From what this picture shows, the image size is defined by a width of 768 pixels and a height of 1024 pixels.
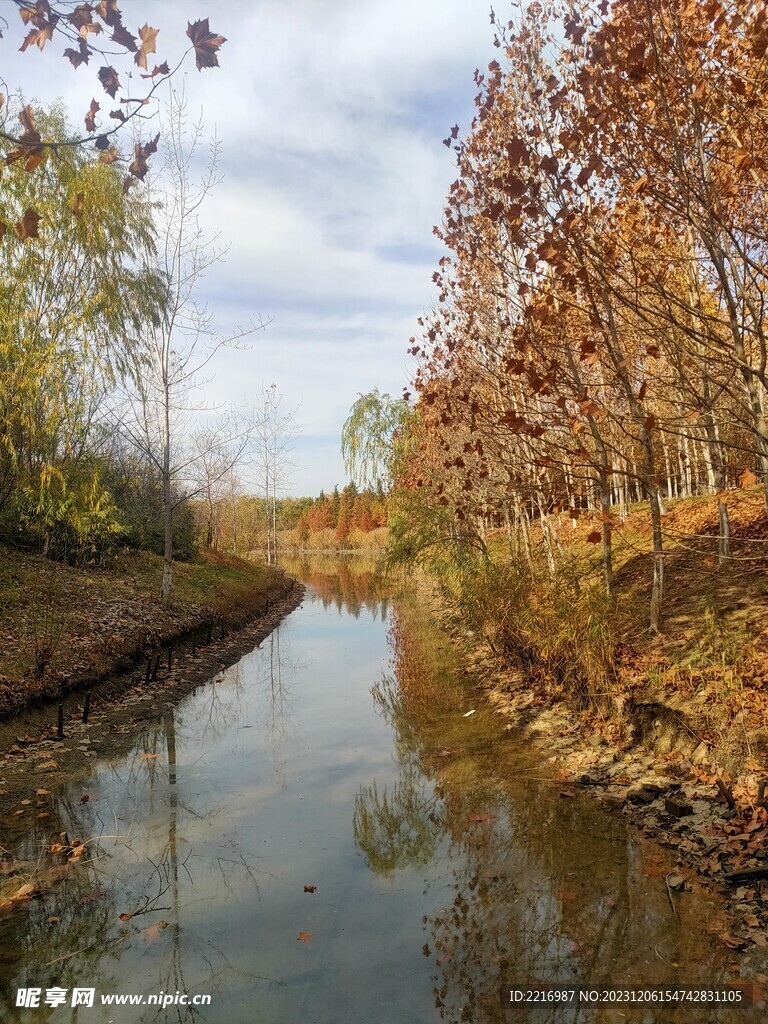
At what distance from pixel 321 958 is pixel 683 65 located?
241 inches

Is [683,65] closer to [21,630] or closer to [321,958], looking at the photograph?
[321,958]

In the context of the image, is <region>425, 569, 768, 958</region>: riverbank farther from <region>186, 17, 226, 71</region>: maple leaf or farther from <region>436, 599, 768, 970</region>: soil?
<region>186, 17, 226, 71</region>: maple leaf

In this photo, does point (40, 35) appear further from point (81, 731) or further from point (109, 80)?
point (81, 731)

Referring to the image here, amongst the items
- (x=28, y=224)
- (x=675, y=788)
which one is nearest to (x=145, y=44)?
(x=28, y=224)

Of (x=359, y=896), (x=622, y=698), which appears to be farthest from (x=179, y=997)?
(x=622, y=698)

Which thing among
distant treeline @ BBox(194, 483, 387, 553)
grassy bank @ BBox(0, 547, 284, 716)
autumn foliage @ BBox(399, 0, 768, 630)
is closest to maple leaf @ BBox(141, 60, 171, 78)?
autumn foliage @ BBox(399, 0, 768, 630)

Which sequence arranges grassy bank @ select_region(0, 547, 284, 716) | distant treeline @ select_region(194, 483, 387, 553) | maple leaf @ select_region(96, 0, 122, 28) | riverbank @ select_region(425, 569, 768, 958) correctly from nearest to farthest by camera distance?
maple leaf @ select_region(96, 0, 122, 28), riverbank @ select_region(425, 569, 768, 958), grassy bank @ select_region(0, 547, 284, 716), distant treeline @ select_region(194, 483, 387, 553)

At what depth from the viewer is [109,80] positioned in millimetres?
3117

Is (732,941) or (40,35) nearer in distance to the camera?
(40,35)

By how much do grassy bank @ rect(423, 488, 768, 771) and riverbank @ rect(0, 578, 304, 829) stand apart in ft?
17.3

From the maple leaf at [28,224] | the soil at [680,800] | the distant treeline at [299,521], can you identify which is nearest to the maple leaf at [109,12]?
the maple leaf at [28,224]

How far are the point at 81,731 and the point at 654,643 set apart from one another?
7041 millimetres

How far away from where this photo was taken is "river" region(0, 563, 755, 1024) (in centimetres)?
353

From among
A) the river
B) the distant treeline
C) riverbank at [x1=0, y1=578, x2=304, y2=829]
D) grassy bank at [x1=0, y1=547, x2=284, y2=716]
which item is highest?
the distant treeline
